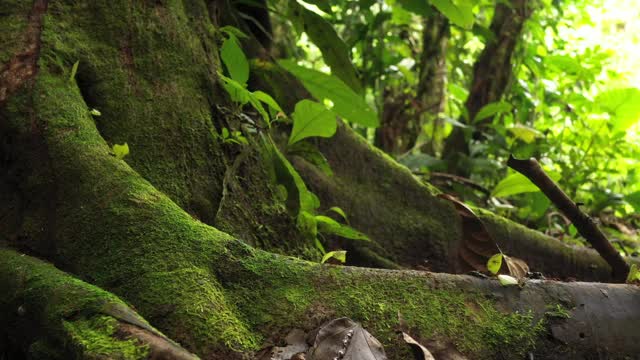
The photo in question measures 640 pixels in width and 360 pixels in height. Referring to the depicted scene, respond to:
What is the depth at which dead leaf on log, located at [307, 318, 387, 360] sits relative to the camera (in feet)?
3.95

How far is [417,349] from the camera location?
1297mm

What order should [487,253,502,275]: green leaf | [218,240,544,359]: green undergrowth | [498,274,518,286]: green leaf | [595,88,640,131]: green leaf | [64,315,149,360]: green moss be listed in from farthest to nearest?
[595,88,640,131]: green leaf
[487,253,502,275]: green leaf
[498,274,518,286]: green leaf
[218,240,544,359]: green undergrowth
[64,315,149,360]: green moss

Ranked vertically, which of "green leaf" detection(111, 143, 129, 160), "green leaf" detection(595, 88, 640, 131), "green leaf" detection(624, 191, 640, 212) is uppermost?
"green leaf" detection(111, 143, 129, 160)

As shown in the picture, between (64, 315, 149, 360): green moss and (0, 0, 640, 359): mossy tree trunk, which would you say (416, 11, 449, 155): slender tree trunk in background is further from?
(64, 315, 149, 360): green moss

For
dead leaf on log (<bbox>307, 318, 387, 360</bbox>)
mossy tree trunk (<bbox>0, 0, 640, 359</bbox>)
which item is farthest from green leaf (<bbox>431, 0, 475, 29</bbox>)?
dead leaf on log (<bbox>307, 318, 387, 360</bbox>)

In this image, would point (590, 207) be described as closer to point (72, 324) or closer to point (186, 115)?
point (186, 115)

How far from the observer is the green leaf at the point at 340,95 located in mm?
2330

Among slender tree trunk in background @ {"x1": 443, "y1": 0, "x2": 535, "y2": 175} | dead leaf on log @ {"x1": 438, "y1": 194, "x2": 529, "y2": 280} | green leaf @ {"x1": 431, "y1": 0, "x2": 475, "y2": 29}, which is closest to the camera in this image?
dead leaf on log @ {"x1": 438, "y1": 194, "x2": 529, "y2": 280}

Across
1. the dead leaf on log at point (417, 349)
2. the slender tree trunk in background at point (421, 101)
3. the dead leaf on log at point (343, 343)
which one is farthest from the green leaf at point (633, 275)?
the slender tree trunk in background at point (421, 101)

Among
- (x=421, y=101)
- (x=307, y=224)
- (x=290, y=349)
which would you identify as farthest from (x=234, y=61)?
(x=421, y=101)

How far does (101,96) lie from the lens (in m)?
1.86

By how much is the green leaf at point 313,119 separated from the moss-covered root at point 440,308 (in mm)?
827

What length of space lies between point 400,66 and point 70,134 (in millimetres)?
3602

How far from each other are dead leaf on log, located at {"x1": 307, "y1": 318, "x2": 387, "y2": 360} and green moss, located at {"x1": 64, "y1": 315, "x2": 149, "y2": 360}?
0.34 meters
